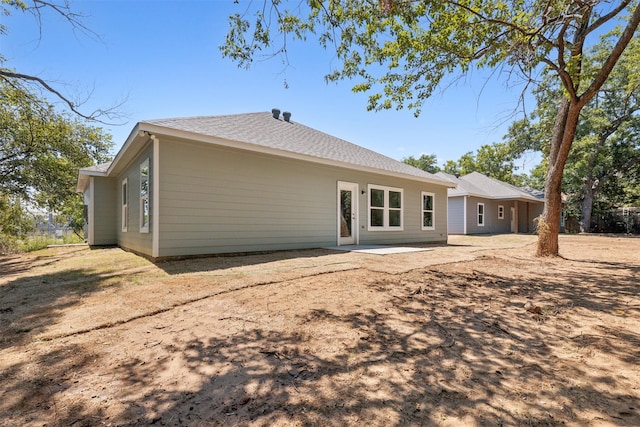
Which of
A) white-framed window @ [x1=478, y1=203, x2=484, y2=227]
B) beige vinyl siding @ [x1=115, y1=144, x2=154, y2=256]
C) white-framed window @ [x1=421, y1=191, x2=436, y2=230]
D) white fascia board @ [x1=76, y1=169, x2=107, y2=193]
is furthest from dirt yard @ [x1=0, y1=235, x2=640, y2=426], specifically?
white-framed window @ [x1=478, y1=203, x2=484, y2=227]

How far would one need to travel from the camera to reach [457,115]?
9.69 metres

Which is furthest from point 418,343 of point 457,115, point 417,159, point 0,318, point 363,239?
point 417,159

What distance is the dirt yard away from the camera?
1.65 m

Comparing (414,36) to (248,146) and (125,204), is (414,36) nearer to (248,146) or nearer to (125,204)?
(248,146)

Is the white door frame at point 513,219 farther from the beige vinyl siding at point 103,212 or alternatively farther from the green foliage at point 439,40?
the beige vinyl siding at point 103,212

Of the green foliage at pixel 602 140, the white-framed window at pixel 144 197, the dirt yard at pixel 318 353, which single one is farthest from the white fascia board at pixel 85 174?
the green foliage at pixel 602 140

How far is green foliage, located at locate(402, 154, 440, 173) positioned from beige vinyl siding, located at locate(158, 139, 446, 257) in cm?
3155

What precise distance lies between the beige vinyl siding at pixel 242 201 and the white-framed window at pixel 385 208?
44 centimetres

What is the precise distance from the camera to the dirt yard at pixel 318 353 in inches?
64.8

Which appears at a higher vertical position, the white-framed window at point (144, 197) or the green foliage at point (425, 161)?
the green foliage at point (425, 161)

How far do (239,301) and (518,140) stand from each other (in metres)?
24.2

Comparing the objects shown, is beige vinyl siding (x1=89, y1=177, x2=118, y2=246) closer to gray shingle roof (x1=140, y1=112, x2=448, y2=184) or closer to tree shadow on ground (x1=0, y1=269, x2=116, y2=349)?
gray shingle roof (x1=140, y1=112, x2=448, y2=184)

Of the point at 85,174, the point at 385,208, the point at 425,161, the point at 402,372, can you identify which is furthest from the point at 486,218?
the point at 85,174

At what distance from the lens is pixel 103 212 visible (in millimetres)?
11273
